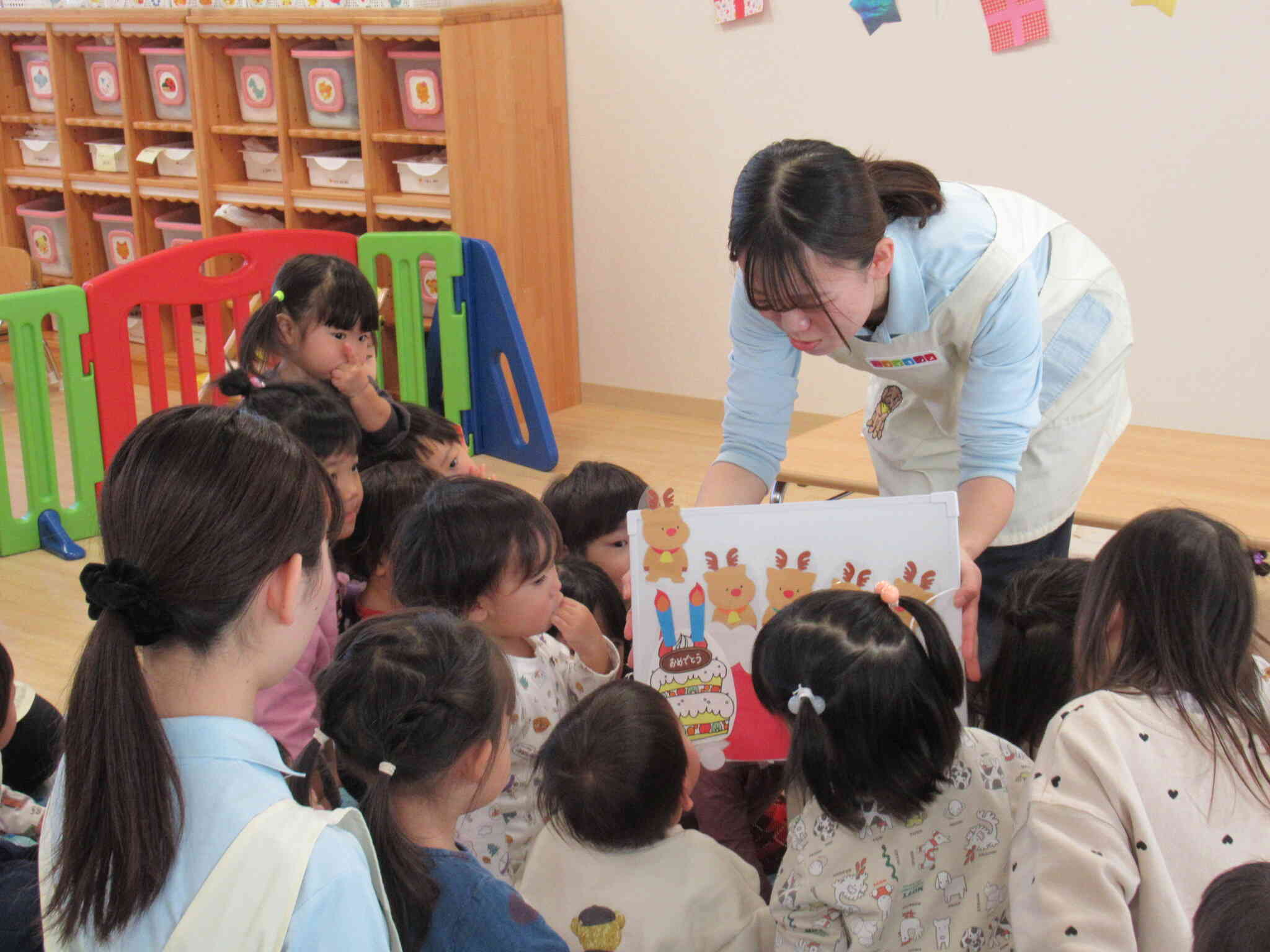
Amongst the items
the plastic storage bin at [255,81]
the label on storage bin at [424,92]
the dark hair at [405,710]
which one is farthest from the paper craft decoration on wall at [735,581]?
the plastic storage bin at [255,81]

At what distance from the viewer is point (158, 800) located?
0.81 metres

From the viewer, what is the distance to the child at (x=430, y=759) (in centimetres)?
110

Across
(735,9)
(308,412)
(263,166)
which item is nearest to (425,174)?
(263,166)

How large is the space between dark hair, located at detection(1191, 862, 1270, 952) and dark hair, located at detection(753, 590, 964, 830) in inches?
16.9

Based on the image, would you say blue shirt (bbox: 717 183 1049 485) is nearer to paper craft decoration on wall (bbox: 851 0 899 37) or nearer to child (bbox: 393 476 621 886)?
child (bbox: 393 476 621 886)

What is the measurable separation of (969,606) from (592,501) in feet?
2.51

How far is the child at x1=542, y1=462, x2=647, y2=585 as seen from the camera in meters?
2.16

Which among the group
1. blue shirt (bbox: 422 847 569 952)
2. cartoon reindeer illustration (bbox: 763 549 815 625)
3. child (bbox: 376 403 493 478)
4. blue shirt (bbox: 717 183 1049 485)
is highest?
blue shirt (bbox: 717 183 1049 485)

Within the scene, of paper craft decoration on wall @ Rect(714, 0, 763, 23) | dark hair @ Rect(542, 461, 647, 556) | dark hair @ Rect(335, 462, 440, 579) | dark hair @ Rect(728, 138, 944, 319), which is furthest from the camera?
paper craft decoration on wall @ Rect(714, 0, 763, 23)

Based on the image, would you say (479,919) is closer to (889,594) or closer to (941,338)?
(889,594)

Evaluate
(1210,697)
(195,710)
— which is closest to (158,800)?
(195,710)

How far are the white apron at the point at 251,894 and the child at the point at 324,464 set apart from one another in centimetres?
87

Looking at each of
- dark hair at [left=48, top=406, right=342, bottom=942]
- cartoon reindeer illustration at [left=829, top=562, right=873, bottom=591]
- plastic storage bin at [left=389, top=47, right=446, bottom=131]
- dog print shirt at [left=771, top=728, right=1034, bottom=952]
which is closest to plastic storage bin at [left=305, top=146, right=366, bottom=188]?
plastic storage bin at [left=389, top=47, right=446, bottom=131]

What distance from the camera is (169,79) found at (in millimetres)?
4754
